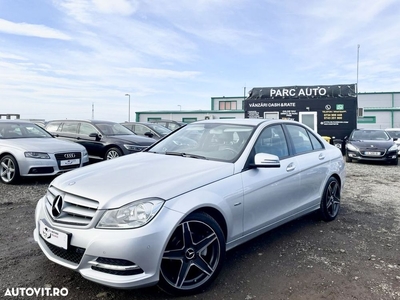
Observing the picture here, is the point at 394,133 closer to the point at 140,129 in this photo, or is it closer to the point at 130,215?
the point at 140,129

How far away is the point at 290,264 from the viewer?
3375mm

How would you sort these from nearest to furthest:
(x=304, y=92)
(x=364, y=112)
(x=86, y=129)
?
1. (x=86, y=129)
2. (x=304, y=92)
3. (x=364, y=112)

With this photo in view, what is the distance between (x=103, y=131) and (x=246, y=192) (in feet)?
23.6

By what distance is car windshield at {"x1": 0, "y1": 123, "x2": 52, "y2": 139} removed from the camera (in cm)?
736

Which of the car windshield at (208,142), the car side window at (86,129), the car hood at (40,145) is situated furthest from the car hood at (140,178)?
the car side window at (86,129)

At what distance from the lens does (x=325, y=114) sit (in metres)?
14.1

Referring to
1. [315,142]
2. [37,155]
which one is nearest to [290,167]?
[315,142]

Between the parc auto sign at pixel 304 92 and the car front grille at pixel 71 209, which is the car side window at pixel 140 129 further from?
the car front grille at pixel 71 209

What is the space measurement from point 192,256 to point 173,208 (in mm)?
471

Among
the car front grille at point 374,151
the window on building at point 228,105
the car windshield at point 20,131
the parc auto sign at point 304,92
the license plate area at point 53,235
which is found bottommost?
the license plate area at point 53,235

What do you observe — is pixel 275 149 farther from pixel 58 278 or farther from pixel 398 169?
pixel 398 169

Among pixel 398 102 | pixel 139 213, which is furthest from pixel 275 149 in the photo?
pixel 398 102

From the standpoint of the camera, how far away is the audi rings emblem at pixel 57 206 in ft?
8.92

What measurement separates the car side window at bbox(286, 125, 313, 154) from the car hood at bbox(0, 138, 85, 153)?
4.87 m
